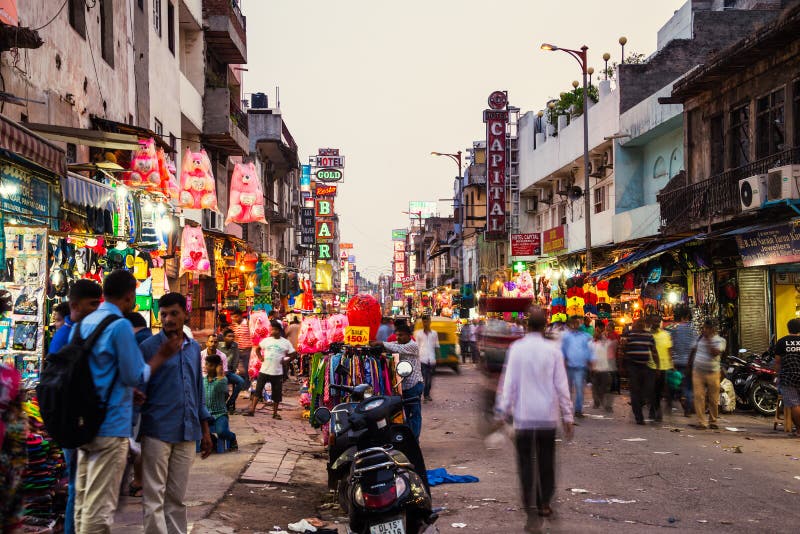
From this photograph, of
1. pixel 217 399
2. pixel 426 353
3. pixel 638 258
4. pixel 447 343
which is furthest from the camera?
pixel 447 343

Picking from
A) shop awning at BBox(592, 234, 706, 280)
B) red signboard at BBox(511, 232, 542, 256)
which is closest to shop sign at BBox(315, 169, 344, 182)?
red signboard at BBox(511, 232, 542, 256)

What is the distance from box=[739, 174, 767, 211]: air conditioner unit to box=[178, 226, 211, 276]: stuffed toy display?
1257cm

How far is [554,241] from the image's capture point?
37562mm

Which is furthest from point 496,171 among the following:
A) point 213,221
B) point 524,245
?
point 213,221

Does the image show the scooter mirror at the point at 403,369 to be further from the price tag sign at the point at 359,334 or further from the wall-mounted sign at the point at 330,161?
the wall-mounted sign at the point at 330,161

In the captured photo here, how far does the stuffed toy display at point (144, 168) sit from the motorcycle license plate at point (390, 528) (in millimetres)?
9937

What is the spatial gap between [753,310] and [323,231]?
58506mm

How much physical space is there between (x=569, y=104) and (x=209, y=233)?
23.6m

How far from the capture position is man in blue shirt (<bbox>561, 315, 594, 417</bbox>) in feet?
55.5

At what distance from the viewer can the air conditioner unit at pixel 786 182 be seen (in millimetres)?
17812

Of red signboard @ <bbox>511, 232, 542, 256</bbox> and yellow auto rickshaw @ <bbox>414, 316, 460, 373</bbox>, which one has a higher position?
red signboard @ <bbox>511, 232, 542, 256</bbox>

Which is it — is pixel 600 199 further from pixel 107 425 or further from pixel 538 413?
pixel 107 425

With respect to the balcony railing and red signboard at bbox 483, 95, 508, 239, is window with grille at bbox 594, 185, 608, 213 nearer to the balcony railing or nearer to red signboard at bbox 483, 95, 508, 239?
red signboard at bbox 483, 95, 508, 239

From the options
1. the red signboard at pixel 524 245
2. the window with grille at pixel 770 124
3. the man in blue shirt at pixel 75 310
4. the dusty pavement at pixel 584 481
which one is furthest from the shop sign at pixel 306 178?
the man in blue shirt at pixel 75 310
